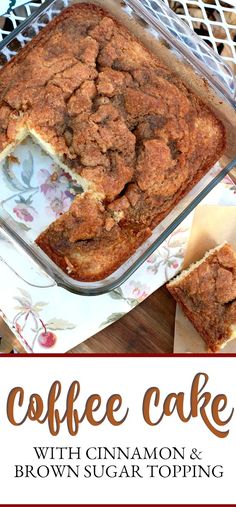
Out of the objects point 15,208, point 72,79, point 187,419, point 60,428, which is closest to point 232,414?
point 187,419

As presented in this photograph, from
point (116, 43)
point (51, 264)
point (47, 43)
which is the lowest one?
point (51, 264)

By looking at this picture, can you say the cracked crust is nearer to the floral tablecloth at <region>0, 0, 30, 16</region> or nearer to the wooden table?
the floral tablecloth at <region>0, 0, 30, 16</region>

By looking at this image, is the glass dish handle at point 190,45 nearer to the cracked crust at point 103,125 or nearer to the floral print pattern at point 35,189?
the cracked crust at point 103,125

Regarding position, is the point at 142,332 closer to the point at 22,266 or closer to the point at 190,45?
the point at 22,266

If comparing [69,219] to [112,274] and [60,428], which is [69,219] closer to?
[112,274]

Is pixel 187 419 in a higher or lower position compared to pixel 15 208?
lower

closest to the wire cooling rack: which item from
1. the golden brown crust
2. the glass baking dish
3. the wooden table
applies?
the glass baking dish
